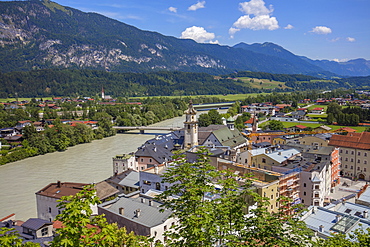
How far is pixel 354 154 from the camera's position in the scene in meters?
29.8

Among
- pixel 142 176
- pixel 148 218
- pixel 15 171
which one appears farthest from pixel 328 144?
pixel 15 171

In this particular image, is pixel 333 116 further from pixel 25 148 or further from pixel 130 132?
pixel 25 148

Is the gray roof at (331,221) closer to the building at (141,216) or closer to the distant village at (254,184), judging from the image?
the distant village at (254,184)

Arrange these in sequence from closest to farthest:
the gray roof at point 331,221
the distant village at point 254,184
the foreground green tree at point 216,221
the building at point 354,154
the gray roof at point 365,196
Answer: the foreground green tree at point 216,221, the gray roof at point 331,221, the distant village at point 254,184, the gray roof at point 365,196, the building at point 354,154

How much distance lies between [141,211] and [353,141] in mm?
24003

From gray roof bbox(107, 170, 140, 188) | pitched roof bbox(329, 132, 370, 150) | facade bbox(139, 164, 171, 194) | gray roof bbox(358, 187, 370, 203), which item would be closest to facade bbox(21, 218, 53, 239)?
facade bbox(139, 164, 171, 194)

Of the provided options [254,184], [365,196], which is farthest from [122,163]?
[365,196]

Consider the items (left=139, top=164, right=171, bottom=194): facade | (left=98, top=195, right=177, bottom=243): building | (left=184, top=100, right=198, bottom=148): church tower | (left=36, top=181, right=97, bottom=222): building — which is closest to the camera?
(left=98, top=195, right=177, bottom=243): building

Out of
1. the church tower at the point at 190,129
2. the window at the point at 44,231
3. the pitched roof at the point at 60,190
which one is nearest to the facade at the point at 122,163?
the pitched roof at the point at 60,190

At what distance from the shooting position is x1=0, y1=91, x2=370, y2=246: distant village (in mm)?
14070

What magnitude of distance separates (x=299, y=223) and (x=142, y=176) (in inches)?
624

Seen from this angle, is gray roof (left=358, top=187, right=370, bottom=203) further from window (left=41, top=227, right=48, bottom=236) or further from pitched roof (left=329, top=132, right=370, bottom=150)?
window (left=41, top=227, right=48, bottom=236)

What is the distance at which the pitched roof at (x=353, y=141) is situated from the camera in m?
29.5

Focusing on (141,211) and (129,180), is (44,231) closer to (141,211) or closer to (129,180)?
(141,211)
